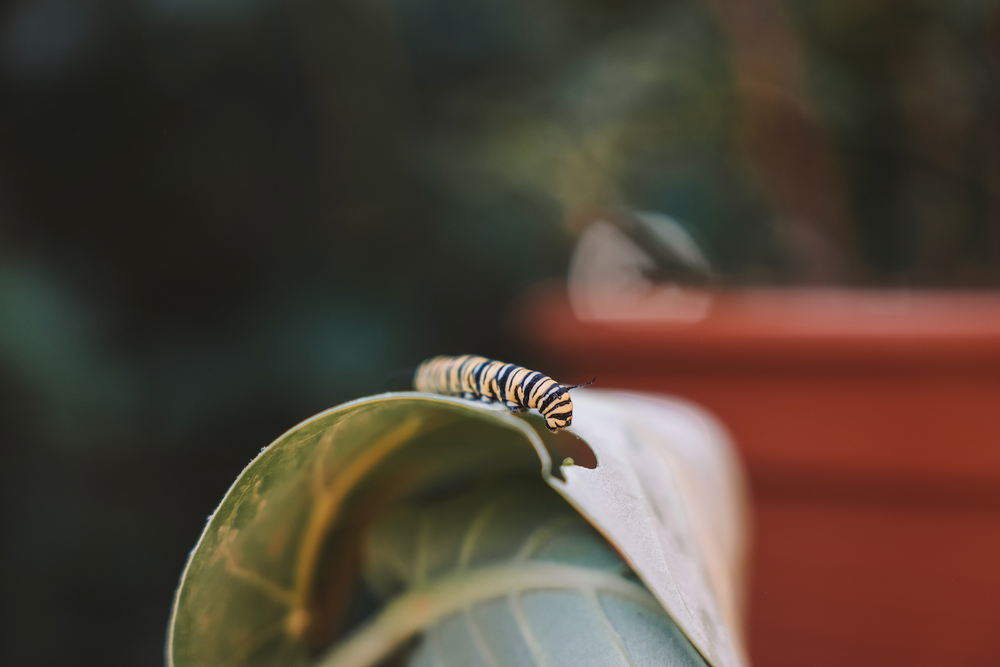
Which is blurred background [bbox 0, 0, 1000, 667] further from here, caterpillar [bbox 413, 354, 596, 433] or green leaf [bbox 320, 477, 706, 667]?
green leaf [bbox 320, 477, 706, 667]

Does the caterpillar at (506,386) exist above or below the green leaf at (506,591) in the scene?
above

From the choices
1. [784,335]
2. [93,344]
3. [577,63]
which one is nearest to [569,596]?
[784,335]

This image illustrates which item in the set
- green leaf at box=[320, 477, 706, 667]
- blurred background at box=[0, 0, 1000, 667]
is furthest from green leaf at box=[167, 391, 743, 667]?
blurred background at box=[0, 0, 1000, 667]

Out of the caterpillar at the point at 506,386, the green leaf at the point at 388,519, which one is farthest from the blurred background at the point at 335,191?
the green leaf at the point at 388,519

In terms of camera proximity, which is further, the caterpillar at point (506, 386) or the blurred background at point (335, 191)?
the blurred background at point (335, 191)

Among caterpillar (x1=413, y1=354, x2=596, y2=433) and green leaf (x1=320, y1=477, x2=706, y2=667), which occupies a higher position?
caterpillar (x1=413, y1=354, x2=596, y2=433)

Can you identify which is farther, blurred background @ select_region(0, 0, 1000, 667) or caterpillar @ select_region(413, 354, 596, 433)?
blurred background @ select_region(0, 0, 1000, 667)

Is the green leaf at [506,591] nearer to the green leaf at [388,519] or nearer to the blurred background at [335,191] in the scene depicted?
the green leaf at [388,519]
